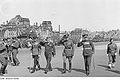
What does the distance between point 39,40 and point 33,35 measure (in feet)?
0.83

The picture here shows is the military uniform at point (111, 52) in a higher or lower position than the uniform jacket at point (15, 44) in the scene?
lower

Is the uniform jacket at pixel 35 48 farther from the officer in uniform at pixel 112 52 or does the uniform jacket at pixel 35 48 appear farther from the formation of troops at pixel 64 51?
the officer in uniform at pixel 112 52

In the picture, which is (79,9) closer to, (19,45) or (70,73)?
(70,73)

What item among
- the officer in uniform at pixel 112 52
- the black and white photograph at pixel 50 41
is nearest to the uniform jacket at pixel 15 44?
the black and white photograph at pixel 50 41

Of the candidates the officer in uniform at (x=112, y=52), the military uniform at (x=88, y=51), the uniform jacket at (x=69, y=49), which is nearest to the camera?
the military uniform at (x=88, y=51)

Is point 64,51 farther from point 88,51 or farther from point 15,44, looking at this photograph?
point 15,44

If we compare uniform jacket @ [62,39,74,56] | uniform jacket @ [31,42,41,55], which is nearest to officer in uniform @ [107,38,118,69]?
uniform jacket @ [62,39,74,56]

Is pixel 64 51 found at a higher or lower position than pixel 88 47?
lower

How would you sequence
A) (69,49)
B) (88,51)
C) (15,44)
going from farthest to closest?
(15,44) < (69,49) < (88,51)

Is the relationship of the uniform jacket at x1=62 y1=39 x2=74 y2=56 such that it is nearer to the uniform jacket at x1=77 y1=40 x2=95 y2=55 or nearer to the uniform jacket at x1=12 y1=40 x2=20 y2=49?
the uniform jacket at x1=77 y1=40 x2=95 y2=55

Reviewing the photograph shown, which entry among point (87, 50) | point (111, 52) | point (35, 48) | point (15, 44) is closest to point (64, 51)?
point (87, 50)

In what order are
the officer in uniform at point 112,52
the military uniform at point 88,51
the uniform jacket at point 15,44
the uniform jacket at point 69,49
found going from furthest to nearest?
the uniform jacket at point 15,44, the officer in uniform at point 112,52, the uniform jacket at point 69,49, the military uniform at point 88,51

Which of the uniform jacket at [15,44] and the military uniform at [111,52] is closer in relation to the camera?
the military uniform at [111,52]

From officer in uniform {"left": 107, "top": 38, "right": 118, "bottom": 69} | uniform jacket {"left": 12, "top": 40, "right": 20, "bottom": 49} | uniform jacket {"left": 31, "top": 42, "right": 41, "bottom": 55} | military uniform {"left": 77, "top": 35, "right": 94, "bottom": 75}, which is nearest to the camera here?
military uniform {"left": 77, "top": 35, "right": 94, "bottom": 75}
